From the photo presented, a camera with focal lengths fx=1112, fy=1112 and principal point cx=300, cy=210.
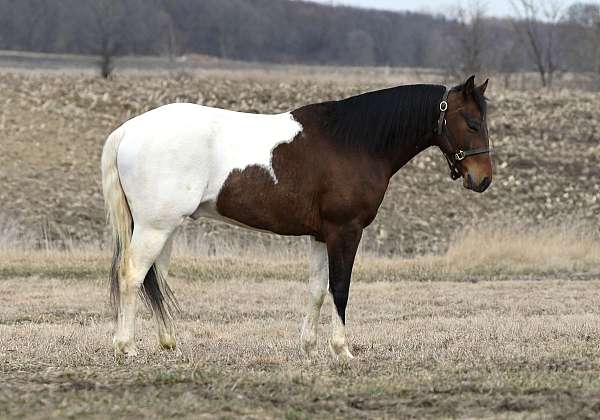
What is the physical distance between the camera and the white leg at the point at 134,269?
9312mm

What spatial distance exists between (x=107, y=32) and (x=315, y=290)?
144 ft

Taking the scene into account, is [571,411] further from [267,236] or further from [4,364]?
[267,236]

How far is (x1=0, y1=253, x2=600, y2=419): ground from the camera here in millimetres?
6969

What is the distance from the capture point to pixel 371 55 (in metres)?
105

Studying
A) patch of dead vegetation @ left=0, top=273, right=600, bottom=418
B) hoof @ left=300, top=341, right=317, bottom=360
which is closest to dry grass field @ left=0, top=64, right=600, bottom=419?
patch of dead vegetation @ left=0, top=273, right=600, bottom=418

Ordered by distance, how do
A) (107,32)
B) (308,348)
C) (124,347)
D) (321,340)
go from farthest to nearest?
(107,32), (321,340), (308,348), (124,347)

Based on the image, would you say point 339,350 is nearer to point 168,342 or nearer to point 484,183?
point 168,342

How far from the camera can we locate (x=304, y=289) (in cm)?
1591

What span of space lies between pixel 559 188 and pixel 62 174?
1312 cm

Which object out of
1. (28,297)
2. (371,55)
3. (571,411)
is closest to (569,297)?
(28,297)

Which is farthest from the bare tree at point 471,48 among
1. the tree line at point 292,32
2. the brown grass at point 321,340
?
the brown grass at point 321,340

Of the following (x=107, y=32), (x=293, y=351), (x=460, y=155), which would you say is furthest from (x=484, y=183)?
(x=107, y=32)

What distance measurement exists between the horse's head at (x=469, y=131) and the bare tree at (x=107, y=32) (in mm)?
36061

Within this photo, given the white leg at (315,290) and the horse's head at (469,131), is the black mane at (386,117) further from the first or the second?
the white leg at (315,290)
